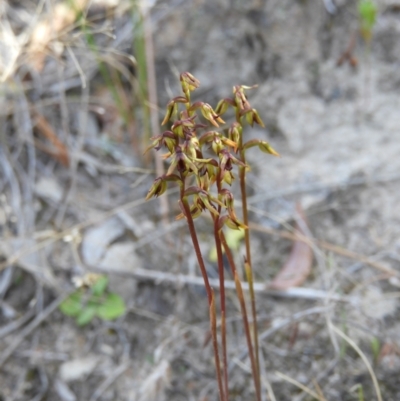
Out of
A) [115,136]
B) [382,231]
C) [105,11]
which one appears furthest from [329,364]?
[105,11]

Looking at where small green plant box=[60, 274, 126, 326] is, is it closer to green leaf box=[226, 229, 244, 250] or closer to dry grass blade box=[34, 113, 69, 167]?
green leaf box=[226, 229, 244, 250]

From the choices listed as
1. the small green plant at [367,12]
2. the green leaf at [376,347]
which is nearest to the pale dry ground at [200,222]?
the green leaf at [376,347]

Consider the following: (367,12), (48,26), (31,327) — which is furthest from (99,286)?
(367,12)

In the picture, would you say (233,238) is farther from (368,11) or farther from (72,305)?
(368,11)

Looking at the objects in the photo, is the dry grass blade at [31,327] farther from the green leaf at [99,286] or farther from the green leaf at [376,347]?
the green leaf at [376,347]

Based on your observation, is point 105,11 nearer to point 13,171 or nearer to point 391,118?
point 13,171

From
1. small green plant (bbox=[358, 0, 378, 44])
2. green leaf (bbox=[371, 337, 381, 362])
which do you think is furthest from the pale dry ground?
small green plant (bbox=[358, 0, 378, 44])
